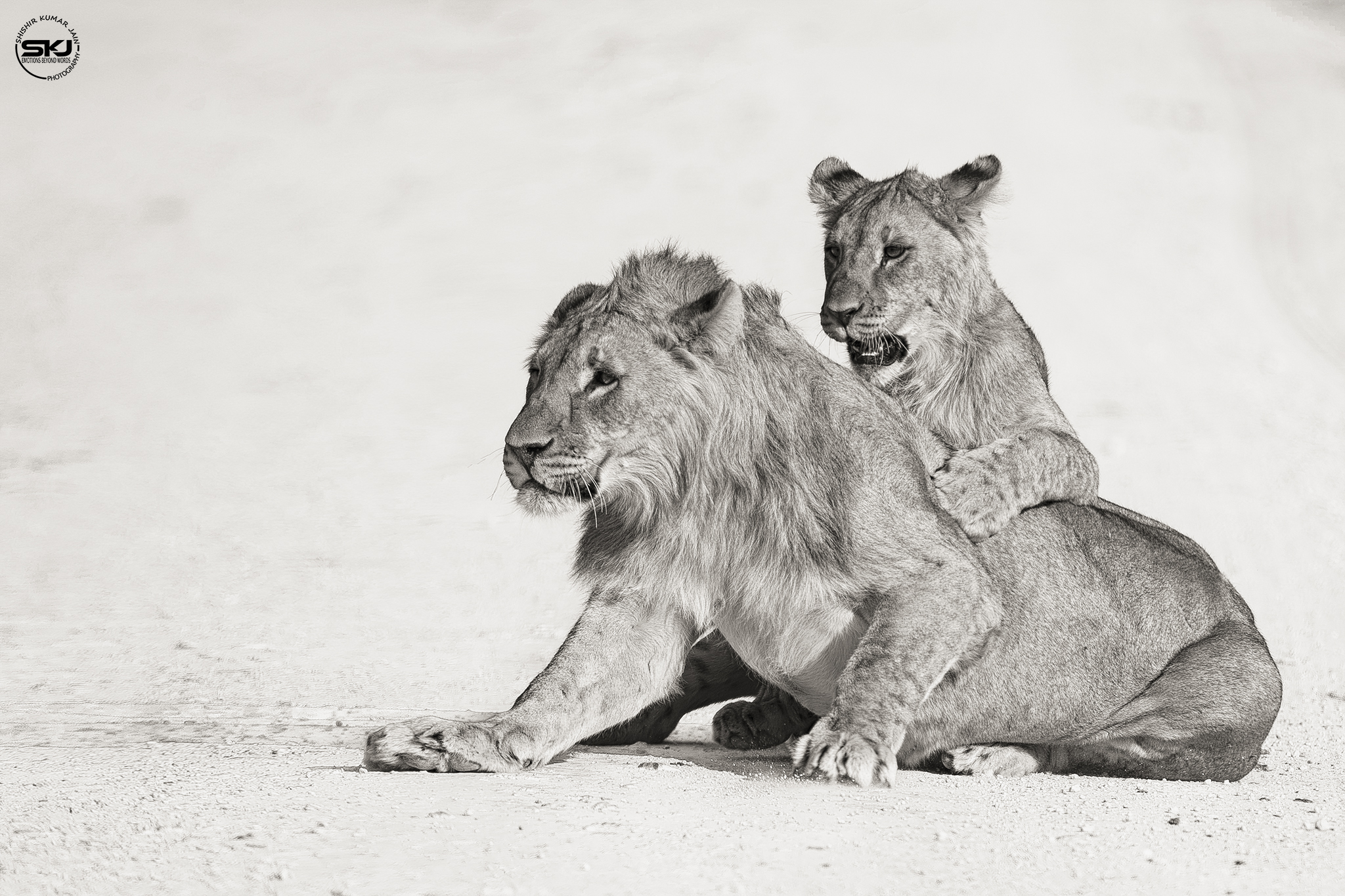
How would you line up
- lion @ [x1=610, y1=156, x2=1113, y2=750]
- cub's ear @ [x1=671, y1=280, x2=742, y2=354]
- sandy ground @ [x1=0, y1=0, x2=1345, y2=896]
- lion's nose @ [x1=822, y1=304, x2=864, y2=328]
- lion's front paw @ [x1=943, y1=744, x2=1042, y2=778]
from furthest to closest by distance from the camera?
lion's nose @ [x1=822, y1=304, x2=864, y2=328] < lion @ [x1=610, y1=156, x2=1113, y2=750] < lion's front paw @ [x1=943, y1=744, x2=1042, y2=778] < cub's ear @ [x1=671, y1=280, x2=742, y2=354] < sandy ground @ [x1=0, y1=0, x2=1345, y2=896]

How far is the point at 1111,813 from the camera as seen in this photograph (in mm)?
4719

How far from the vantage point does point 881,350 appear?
21.8 ft

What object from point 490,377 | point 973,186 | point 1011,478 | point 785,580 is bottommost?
point 785,580

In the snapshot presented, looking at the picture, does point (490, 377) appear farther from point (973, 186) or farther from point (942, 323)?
point (942, 323)

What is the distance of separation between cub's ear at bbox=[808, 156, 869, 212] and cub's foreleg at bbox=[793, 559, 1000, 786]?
96.1 inches

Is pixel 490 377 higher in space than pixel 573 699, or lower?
higher

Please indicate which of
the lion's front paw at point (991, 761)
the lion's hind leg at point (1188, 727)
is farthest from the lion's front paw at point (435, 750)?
the lion's hind leg at point (1188, 727)

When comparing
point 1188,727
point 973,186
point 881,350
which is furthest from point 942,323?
point 1188,727

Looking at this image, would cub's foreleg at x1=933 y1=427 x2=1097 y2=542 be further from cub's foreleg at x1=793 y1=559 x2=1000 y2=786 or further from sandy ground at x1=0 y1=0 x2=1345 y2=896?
sandy ground at x1=0 y1=0 x2=1345 y2=896

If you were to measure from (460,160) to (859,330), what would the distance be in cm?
1694

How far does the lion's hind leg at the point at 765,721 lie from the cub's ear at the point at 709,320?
4.94 feet

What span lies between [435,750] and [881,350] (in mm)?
2568

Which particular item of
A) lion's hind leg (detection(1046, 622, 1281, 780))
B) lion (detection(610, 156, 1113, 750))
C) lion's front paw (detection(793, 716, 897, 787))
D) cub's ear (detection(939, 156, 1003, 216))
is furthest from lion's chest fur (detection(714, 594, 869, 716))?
cub's ear (detection(939, 156, 1003, 216))

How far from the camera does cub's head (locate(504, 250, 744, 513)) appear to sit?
495cm
